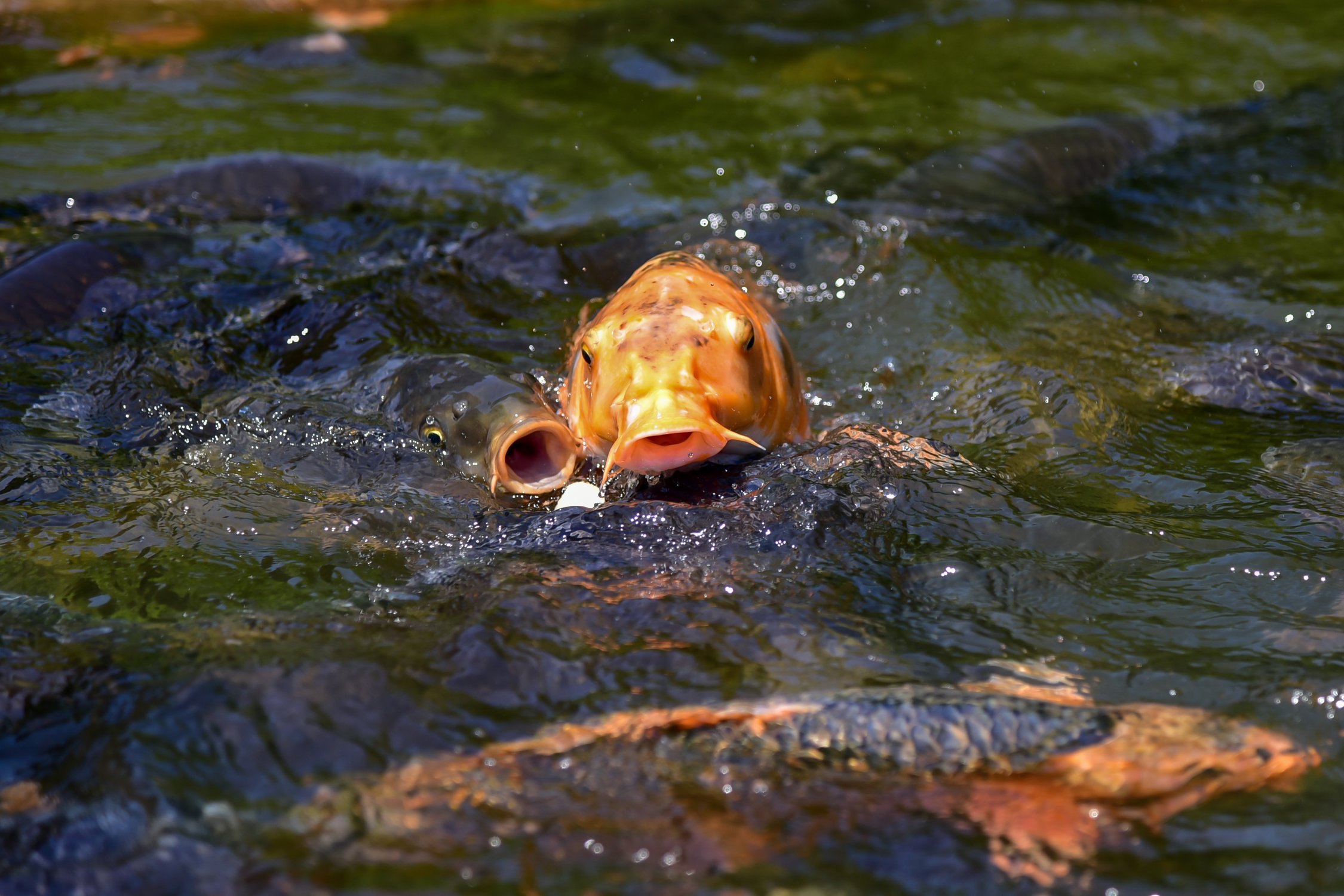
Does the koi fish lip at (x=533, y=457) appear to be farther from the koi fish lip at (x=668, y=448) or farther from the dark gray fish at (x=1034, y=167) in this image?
the dark gray fish at (x=1034, y=167)

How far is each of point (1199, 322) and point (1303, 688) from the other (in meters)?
2.57

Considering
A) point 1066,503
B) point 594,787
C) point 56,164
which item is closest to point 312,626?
point 594,787

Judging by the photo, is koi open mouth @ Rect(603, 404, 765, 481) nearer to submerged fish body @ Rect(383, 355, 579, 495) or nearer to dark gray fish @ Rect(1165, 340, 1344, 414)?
submerged fish body @ Rect(383, 355, 579, 495)

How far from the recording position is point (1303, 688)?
254 cm

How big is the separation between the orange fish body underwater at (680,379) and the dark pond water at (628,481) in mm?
186

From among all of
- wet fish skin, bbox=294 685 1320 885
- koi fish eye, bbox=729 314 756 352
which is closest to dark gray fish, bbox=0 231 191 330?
koi fish eye, bbox=729 314 756 352

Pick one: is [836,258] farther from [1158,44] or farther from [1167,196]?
[1158,44]

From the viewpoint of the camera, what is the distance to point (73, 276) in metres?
4.97

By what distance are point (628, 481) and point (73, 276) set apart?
288 centimetres

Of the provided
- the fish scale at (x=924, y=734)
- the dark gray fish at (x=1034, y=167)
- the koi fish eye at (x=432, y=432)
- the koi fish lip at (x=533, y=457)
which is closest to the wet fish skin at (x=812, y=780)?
the fish scale at (x=924, y=734)

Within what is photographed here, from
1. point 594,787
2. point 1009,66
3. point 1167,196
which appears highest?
point 1009,66

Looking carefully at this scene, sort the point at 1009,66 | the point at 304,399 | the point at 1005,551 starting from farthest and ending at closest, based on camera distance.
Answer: the point at 1009,66 → the point at 304,399 → the point at 1005,551

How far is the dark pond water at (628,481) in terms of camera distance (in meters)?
2.42

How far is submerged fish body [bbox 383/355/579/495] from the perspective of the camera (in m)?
3.43
